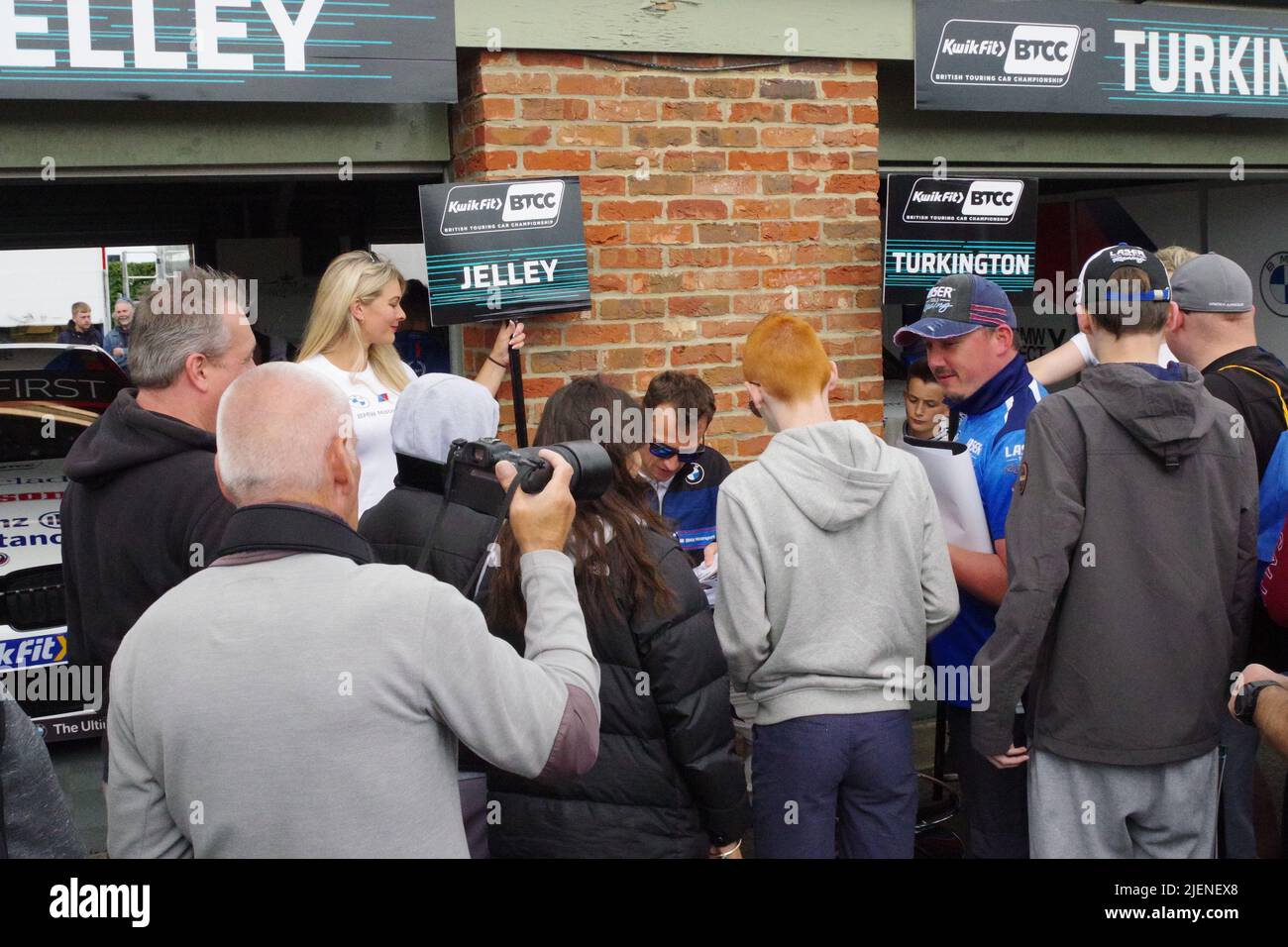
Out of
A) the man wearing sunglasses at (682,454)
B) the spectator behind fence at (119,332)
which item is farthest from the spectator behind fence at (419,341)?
the spectator behind fence at (119,332)

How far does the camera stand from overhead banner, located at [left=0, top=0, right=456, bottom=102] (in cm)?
422

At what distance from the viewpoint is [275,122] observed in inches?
185

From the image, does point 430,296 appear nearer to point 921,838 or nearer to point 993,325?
point 993,325

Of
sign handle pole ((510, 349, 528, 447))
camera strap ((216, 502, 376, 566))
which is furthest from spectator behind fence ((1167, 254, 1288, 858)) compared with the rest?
camera strap ((216, 502, 376, 566))

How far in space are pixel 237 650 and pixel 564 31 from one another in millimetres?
3627

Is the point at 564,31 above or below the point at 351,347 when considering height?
above

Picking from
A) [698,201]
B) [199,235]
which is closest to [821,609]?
[698,201]

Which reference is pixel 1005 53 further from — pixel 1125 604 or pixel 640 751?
pixel 640 751

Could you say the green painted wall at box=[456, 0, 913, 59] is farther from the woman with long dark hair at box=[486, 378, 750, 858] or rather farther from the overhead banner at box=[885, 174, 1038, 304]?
the woman with long dark hair at box=[486, 378, 750, 858]

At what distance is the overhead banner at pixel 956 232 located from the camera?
17.5 ft

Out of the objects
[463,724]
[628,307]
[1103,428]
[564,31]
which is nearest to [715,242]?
[628,307]

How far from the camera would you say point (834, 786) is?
10.3 ft

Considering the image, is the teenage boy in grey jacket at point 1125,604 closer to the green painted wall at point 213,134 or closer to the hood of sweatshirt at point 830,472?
the hood of sweatshirt at point 830,472

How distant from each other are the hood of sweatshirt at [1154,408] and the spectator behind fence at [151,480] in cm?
212
